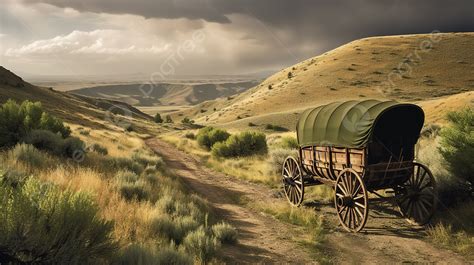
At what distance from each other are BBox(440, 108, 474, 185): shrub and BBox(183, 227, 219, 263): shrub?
7098mm

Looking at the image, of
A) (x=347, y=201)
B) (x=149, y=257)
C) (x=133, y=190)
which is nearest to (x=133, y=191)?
(x=133, y=190)

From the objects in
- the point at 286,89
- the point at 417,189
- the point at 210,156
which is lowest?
the point at 210,156

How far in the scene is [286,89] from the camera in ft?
262

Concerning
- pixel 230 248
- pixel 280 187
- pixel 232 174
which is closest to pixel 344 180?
pixel 230 248

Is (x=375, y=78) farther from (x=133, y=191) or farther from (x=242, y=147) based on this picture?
(x=133, y=191)

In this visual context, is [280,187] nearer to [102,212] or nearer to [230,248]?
[230,248]

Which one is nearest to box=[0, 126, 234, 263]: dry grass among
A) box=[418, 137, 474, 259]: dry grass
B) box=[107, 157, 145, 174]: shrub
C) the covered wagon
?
box=[107, 157, 145, 174]: shrub

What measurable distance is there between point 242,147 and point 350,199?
1412 centimetres

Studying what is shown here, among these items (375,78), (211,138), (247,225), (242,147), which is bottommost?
(247,225)

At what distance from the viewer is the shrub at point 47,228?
356 cm

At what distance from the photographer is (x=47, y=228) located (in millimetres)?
3787

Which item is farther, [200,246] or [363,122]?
[363,122]

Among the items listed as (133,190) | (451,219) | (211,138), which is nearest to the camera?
(451,219)

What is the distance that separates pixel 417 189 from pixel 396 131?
5.71 feet
